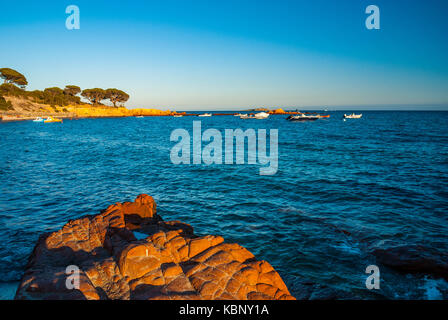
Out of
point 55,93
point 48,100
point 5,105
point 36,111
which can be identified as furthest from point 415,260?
point 55,93

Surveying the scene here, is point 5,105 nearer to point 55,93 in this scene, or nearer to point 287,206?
point 55,93

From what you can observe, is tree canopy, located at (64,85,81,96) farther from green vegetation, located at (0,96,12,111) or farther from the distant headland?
green vegetation, located at (0,96,12,111)

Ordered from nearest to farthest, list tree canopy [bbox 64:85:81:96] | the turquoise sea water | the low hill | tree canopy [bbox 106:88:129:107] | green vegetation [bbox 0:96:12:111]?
the turquoise sea water → green vegetation [bbox 0:96:12:111] → the low hill → tree canopy [bbox 64:85:81:96] → tree canopy [bbox 106:88:129:107]

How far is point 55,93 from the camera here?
470ft

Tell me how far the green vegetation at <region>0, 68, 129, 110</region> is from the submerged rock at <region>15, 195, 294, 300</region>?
134739 mm

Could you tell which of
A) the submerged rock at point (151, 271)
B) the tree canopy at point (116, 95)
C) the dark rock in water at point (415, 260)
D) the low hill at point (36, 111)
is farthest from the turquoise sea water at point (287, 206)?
the tree canopy at point (116, 95)

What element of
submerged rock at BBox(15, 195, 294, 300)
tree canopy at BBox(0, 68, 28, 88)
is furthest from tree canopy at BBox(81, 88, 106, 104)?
submerged rock at BBox(15, 195, 294, 300)

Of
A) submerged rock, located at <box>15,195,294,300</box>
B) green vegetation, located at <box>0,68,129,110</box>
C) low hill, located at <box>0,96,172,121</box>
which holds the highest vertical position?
green vegetation, located at <box>0,68,129,110</box>

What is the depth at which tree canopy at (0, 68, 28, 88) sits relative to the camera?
114000mm

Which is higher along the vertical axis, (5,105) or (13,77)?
(13,77)

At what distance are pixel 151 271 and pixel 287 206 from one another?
10924 mm

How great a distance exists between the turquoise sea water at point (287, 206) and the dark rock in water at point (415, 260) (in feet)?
0.80
